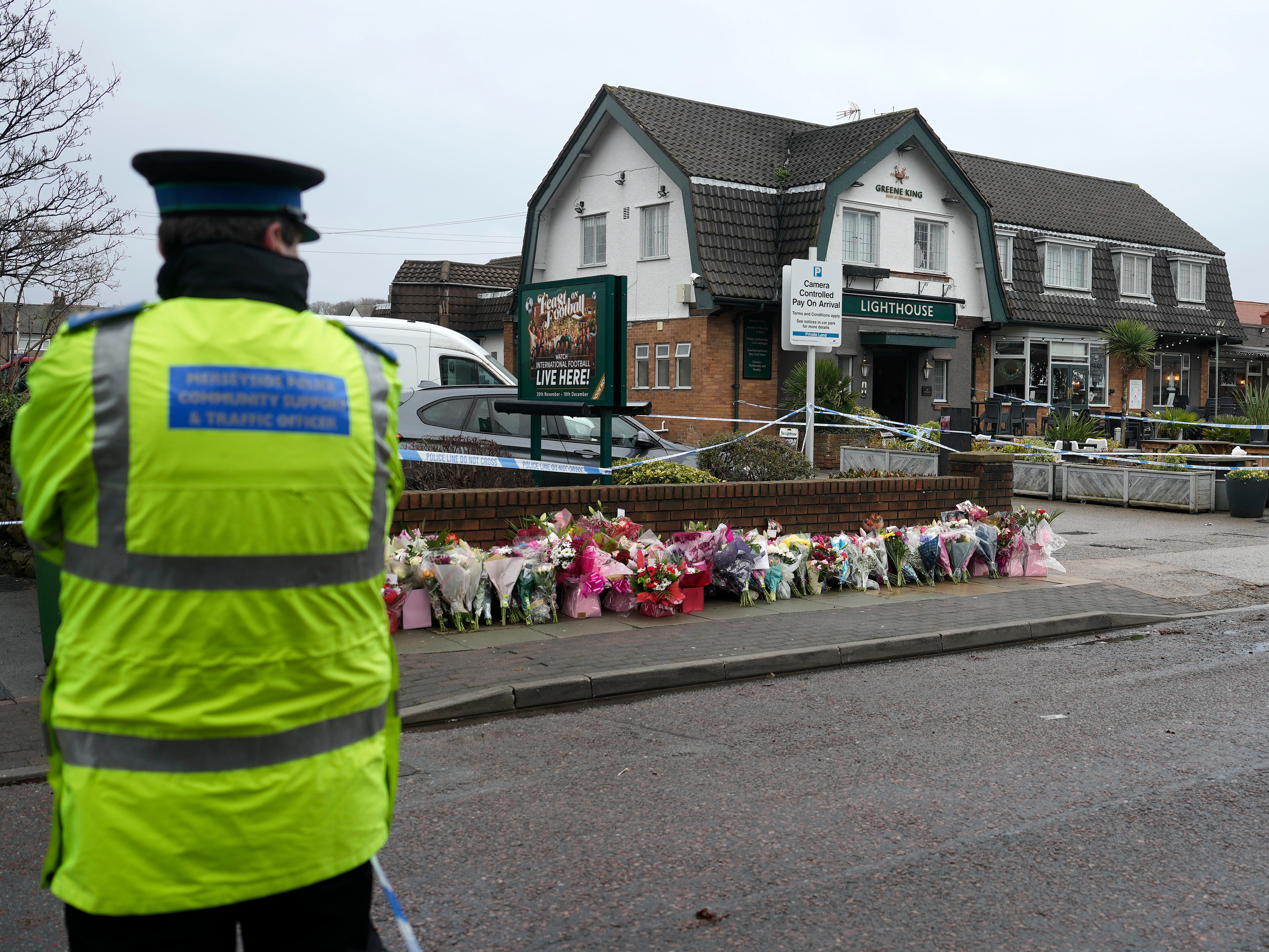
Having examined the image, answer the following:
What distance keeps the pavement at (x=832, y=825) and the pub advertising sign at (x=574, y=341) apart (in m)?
4.23

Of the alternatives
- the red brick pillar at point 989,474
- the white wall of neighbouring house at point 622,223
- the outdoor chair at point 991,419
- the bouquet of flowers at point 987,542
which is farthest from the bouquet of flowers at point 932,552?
the white wall of neighbouring house at point 622,223

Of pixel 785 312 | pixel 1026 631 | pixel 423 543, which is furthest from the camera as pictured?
pixel 785 312

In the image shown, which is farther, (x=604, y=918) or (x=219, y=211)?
(x=604, y=918)

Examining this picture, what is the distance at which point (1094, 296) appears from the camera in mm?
34500

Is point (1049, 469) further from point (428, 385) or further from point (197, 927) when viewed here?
point (197, 927)

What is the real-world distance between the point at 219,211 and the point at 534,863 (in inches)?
122

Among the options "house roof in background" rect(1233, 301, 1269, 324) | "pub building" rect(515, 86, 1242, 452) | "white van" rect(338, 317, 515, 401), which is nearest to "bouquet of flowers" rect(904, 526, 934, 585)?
"white van" rect(338, 317, 515, 401)

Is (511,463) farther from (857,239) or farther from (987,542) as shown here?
(857,239)

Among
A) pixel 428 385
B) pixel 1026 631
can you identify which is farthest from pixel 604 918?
pixel 428 385

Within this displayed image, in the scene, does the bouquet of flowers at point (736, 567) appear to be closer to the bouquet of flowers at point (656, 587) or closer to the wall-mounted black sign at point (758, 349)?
the bouquet of flowers at point (656, 587)

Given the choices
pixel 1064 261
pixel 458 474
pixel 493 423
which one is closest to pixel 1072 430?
pixel 493 423

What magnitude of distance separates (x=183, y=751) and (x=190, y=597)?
26cm

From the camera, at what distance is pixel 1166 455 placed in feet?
64.0

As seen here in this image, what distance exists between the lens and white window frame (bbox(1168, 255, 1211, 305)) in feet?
121
